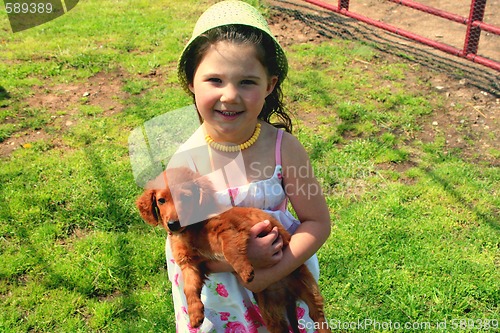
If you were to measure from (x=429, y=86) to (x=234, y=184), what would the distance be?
3792 mm

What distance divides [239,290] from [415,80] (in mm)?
3980

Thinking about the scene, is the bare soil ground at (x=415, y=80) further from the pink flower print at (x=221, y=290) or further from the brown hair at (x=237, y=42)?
the pink flower print at (x=221, y=290)

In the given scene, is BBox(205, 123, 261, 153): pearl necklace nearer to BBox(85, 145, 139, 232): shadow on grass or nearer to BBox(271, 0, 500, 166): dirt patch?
BBox(85, 145, 139, 232): shadow on grass

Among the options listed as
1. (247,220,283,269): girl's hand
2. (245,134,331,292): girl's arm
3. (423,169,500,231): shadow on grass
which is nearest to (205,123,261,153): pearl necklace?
Result: (245,134,331,292): girl's arm

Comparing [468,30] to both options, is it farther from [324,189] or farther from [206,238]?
[206,238]

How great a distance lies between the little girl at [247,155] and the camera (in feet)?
5.91

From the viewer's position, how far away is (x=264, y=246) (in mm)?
1753

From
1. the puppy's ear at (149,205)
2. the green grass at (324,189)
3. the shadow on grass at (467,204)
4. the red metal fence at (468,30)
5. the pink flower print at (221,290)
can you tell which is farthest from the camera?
the red metal fence at (468,30)

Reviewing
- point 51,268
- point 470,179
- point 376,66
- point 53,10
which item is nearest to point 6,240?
point 51,268

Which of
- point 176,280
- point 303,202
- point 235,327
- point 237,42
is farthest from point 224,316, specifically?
point 237,42

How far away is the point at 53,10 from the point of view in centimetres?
744

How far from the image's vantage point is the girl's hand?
173 centimetres

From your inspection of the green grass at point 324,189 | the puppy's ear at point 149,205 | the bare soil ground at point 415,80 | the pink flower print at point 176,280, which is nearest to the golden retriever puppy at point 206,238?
the puppy's ear at point 149,205

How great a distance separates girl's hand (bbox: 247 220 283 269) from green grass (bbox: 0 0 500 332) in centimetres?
125
